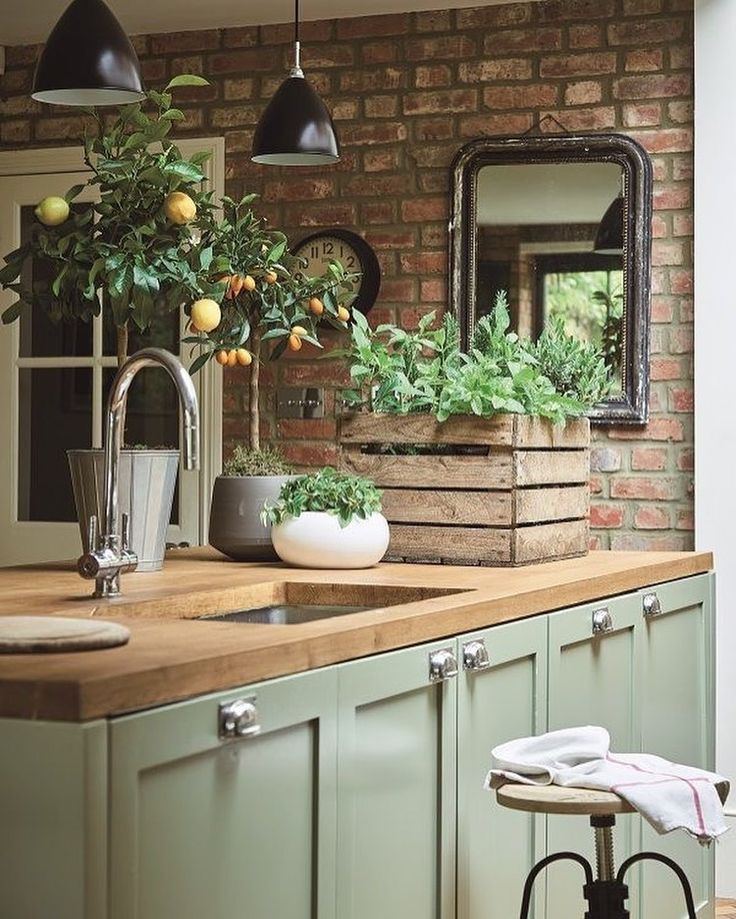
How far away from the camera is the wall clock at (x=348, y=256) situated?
4.90 meters

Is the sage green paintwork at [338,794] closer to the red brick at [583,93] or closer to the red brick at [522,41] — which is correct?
the red brick at [583,93]

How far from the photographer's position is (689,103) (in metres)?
4.59

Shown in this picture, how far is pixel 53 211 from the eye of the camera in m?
2.81

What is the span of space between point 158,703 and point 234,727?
0.49 ft

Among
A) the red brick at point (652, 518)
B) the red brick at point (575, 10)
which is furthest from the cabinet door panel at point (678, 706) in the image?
the red brick at point (575, 10)

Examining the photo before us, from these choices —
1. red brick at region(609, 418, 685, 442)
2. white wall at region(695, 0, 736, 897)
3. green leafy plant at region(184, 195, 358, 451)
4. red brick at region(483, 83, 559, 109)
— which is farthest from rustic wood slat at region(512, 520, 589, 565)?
red brick at region(483, 83, 559, 109)

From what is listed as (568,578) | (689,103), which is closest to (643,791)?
(568,578)

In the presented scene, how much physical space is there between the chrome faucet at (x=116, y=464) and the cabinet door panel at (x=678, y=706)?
3.83ft

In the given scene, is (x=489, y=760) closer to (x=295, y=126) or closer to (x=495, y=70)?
(x=295, y=126)

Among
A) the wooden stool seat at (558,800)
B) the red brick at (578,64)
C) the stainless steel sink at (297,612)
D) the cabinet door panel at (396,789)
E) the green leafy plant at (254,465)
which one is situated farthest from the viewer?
the red brick at (578,64)

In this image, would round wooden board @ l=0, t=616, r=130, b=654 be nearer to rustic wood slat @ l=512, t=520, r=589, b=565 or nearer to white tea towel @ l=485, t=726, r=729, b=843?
white tea towel @ l=485, t=726, r=729, b=843

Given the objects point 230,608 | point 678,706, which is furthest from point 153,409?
point 230,608

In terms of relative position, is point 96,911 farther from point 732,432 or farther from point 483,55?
point 483,55

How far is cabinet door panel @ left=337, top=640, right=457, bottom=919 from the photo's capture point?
6.54 feet
